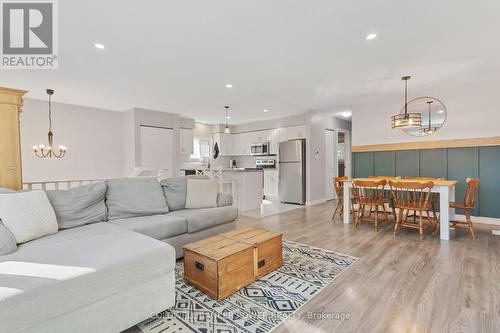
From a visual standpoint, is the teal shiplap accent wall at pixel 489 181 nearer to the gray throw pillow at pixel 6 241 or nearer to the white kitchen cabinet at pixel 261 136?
the white kitchen cabinet at pixel 261 136

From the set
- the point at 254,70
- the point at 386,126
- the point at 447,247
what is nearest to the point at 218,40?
the point at 254,70

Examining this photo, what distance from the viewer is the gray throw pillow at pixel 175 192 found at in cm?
327

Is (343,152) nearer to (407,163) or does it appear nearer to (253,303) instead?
(407,163)

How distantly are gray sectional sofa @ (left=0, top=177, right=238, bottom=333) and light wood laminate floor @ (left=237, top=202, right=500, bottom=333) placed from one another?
3.27 ft

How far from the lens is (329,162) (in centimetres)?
726

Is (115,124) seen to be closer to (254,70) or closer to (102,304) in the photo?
(254,70)

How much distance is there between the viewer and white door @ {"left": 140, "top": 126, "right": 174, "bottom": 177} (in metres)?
5.87

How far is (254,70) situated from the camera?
11.7 ft

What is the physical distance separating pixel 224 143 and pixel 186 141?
1.58 meters

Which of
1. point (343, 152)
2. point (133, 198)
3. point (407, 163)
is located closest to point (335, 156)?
point (343, 152)

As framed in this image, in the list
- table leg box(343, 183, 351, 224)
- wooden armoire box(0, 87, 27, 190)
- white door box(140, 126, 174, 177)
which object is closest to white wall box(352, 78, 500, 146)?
table leg box(343, 183, 351, 224)

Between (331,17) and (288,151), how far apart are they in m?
4.57

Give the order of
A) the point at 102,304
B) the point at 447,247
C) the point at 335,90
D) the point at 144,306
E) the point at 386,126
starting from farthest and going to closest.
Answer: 1. the point at 386,126
2. the point at 335,90
3. the point at 447,247
4. the point at 144,306
5. the point at 102,304

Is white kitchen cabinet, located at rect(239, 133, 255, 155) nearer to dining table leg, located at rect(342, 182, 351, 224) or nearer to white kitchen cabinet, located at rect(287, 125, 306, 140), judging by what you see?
white kitchen cabinet, located at rect(287, 125, 306, 140)
